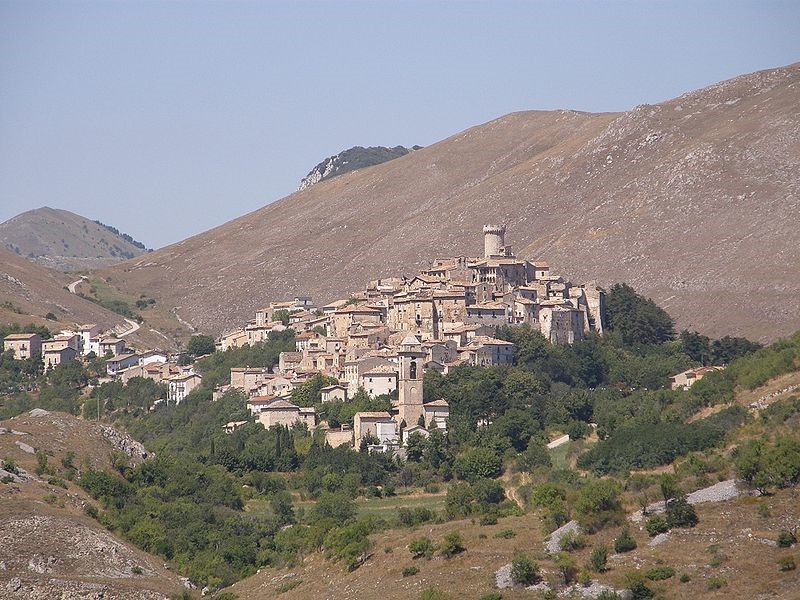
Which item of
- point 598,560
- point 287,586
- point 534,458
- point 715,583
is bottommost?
point 287,586

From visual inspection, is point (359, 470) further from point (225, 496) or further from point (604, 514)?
point (604, 514)

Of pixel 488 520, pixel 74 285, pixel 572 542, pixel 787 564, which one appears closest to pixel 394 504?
pixel 488 520

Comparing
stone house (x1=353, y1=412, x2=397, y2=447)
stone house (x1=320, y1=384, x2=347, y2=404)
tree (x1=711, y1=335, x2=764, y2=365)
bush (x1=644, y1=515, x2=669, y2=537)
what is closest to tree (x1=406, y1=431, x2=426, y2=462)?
stone house (x1=353, y1=412, x2=397, y2=447)

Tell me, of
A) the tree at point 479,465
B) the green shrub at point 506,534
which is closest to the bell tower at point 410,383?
the tree at point 479,465

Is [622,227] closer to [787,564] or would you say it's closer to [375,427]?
[375,427]

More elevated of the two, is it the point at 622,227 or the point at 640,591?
the point at 622,227

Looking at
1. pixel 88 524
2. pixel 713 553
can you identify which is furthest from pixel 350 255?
pixel 713 553
